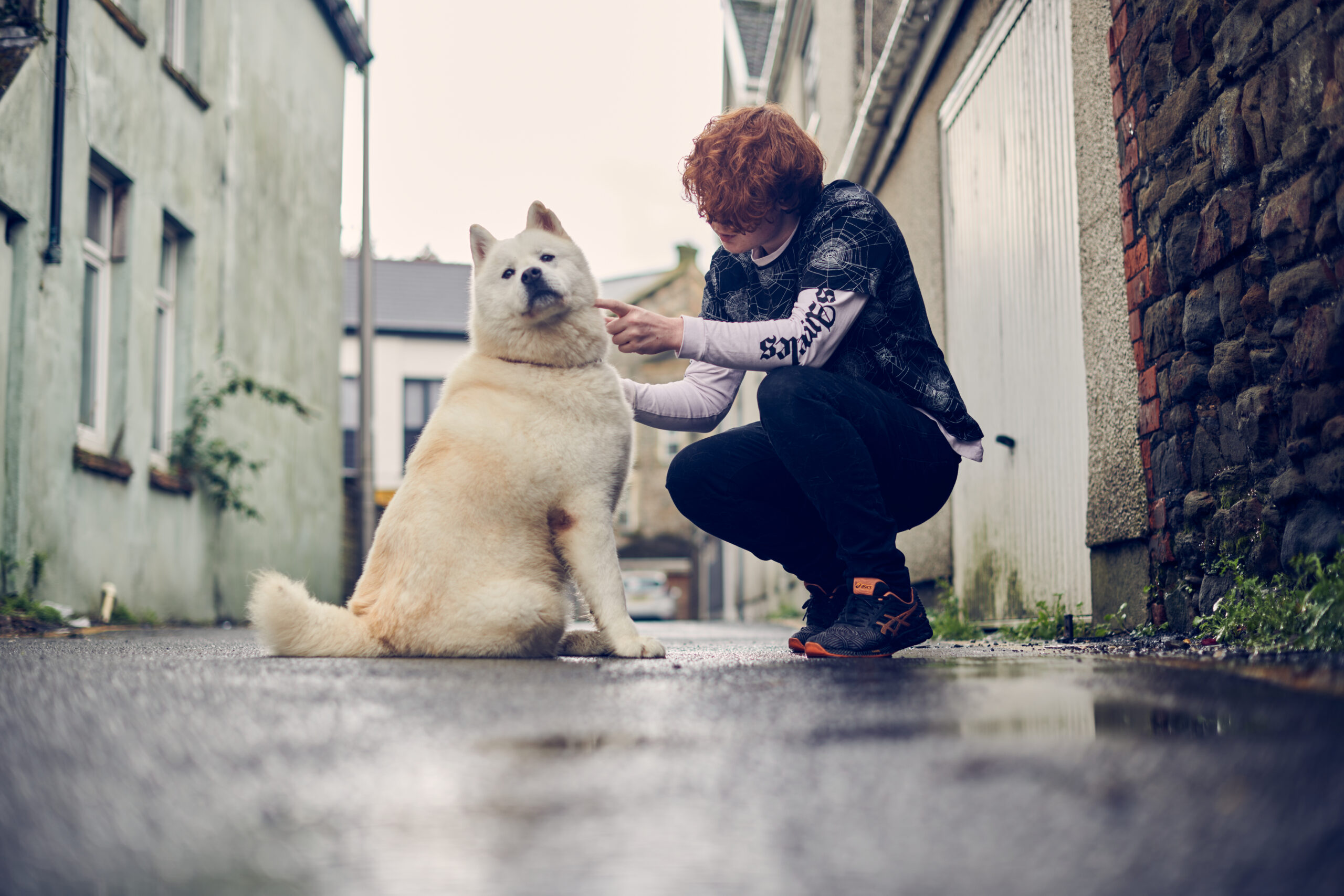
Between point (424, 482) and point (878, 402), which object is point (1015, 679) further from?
point (424, 482)

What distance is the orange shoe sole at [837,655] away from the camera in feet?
8.83

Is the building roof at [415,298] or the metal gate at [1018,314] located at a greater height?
the building roof at [415,298]

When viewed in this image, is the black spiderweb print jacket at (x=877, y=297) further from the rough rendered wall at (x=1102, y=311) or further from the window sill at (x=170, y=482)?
the window sill at (x=170, y=482)

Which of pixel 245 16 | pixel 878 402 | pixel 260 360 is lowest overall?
pixel 878 402

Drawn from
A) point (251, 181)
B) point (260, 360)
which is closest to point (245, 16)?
point (251, 181)

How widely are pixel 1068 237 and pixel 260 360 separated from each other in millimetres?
8661

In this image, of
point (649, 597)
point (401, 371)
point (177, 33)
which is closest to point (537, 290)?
point (177, 33)

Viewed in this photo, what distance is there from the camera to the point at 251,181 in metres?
10.6

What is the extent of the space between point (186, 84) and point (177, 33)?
0.82 metres

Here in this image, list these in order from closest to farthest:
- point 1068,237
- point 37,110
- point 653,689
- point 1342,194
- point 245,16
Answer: point 653,689 → point 1342,194 → point 1068,237 → point 37,110 → point 245,16

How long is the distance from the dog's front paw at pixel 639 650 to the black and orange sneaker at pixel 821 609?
0.58 meters

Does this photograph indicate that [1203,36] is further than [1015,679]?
Yes

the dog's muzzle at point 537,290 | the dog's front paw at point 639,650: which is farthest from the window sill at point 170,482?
the dog's front paw at point 639,650

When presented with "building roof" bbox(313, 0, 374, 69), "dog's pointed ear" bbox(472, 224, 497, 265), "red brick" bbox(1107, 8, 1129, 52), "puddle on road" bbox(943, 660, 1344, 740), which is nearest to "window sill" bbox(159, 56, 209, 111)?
"building roof" bbox(313, 0, 374, 69)
